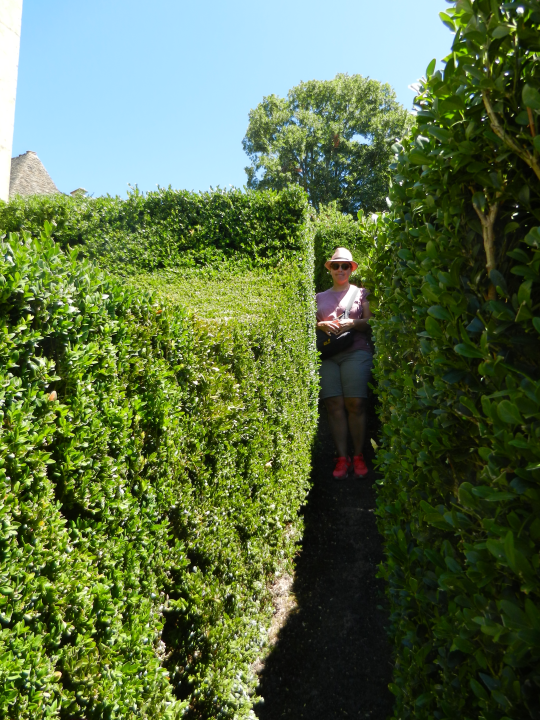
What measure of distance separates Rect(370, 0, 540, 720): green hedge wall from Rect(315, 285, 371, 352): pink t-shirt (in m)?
4.54

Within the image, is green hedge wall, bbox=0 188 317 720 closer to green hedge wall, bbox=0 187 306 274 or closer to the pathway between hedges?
the pathway between hedges

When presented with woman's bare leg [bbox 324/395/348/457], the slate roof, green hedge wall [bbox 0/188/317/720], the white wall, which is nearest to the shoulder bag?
woman's bare leg [bbox 324/395/348/457]

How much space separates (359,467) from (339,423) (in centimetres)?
64

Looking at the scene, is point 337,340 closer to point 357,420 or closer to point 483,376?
point 357,420

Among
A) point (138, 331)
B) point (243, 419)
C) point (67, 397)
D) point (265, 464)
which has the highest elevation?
point (138, 331)

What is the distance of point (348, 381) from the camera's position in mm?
6414

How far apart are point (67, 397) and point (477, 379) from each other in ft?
4.50

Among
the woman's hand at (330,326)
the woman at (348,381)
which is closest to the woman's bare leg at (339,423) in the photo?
the woman at (348,381)

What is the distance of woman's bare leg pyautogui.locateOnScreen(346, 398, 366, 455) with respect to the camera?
6.38m

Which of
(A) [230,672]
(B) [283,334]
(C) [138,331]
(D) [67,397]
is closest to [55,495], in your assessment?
(D) [67,397]

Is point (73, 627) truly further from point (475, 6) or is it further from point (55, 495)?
point (475, 6)

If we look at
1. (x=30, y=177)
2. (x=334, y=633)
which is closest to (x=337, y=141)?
(x=30, y=177)

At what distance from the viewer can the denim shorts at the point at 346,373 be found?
6.34 m

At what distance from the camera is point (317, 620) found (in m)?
3.96
